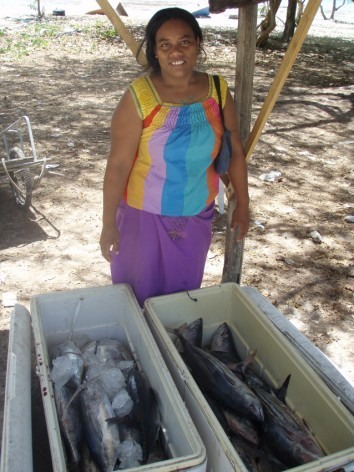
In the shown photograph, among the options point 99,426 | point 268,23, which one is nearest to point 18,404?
point 99,426

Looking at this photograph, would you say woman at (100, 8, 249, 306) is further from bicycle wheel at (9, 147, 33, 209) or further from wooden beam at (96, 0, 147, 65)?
bicycle wheel at (9, 147, 33, 209)

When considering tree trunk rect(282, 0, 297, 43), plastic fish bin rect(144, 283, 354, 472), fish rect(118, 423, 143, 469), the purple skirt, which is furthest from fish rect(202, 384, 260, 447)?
tree trunk rect(282, 0, 297, 43)

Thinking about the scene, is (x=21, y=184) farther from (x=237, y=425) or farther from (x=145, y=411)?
(x=237, y=425)

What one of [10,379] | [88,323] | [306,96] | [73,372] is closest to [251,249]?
[88,323]

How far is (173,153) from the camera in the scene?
2051 millimetres

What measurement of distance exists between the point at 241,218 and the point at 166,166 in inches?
26.2

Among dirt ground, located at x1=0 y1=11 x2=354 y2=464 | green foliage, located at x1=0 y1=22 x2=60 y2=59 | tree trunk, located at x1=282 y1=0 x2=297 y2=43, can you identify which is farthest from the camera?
tree trunk, located at x1=282 y1=0 x2=297 y2=43

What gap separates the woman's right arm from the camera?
201cm

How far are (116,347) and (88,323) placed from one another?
0.21 meters

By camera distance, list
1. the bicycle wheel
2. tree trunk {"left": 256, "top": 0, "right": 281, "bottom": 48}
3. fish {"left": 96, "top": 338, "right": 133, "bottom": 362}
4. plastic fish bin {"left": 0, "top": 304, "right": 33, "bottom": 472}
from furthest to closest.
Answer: tree trunk {"left": 256, "top": 0, "right": 281, "bottom": 48}, the bicycle wheel, fish {"left": 96, "top": 338, "right": 133, "bottom": 362}, plastic fish bin {"left": 0, "top": 304, "right": 33, "bottom": 472}

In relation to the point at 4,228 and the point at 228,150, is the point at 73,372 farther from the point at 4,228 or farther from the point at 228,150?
the point at 4,228

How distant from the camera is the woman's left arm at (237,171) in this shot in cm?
223

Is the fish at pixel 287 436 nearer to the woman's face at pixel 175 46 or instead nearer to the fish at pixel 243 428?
the fish at pixel 243 428

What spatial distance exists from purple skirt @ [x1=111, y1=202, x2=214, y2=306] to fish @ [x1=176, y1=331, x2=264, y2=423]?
384 millimetres
